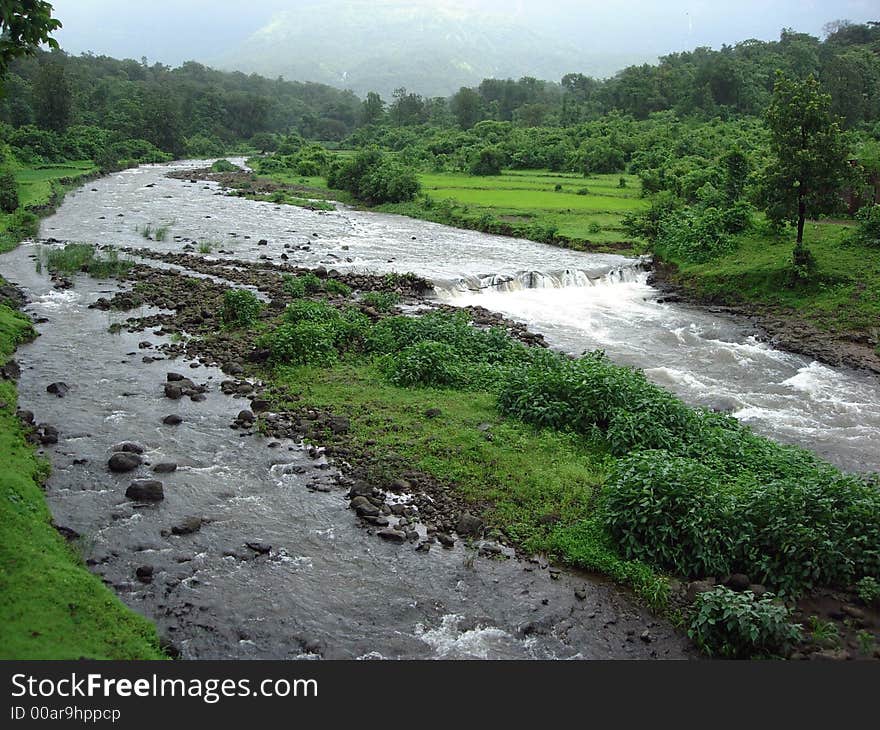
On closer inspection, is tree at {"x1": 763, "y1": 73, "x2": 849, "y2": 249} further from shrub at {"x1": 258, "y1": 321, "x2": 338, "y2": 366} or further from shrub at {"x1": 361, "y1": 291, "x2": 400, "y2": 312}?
shrub at {"x1": 258, "y1": 321, "x2": 338, "y2": 366}

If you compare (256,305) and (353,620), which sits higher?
(256,305)

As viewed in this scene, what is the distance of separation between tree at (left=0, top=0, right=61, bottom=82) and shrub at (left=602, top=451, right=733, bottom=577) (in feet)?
32.9

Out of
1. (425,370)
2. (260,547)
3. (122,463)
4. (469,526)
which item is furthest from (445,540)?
(425,370)

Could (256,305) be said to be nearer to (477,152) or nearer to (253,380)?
(253,380)

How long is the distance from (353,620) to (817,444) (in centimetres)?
1089

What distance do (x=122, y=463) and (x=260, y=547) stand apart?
3.61 metres

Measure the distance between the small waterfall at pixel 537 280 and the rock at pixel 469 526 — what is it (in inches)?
643

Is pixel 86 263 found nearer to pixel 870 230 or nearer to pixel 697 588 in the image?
pixel 697 588

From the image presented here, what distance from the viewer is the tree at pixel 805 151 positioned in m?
22.7

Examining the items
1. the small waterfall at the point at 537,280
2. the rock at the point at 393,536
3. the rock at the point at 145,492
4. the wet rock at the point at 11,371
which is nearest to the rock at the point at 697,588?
the rock at the point at 393,536

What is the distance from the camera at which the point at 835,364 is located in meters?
20.5

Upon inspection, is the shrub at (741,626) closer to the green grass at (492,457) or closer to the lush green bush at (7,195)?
the green grass at (492,457)

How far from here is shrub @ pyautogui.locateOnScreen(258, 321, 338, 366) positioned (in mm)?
17891

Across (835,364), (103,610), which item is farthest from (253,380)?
(835,364)
